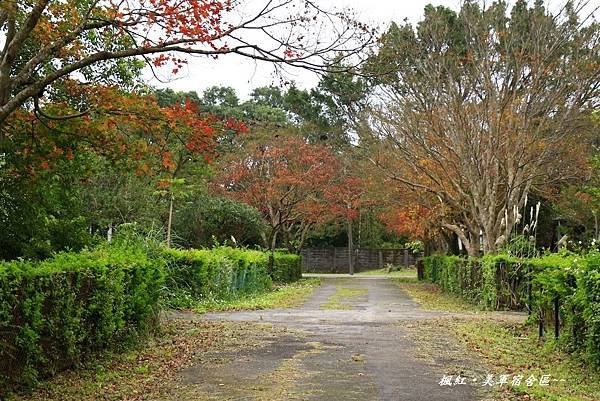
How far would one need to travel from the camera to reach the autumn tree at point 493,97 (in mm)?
19656

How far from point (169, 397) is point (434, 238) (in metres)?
32.4

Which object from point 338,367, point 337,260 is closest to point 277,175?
point 337,260

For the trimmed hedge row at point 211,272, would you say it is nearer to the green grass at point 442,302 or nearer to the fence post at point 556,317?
the green grass at point 442,302

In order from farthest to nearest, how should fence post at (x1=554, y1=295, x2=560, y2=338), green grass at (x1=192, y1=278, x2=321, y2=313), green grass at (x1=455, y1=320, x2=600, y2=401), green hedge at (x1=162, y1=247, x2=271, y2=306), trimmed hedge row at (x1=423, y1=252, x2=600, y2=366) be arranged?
green grass at (x1=192, y1=278, x2=321, y2=313)
green hedge at (x1=162, y1=247, x2=271, y2=306)
fence post at (x1=554, y1=295, x2=560, y2=338)
trimmed hedge row at (x1=423, y1=252, x2=600, y2=366)
green grass at (x1=455, y1=320, x2=600, y2=401)

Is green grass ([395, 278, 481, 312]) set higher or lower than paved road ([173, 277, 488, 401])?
higher

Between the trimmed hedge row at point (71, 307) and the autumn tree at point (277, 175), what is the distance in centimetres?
2117

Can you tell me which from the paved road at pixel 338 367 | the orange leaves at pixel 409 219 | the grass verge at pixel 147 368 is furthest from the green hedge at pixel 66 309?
→ the orange leaves at pixel 409 219

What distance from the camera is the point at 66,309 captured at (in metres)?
7.52

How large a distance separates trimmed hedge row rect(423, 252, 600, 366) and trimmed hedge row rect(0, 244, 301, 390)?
19.5 ft

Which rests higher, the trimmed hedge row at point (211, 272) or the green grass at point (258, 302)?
the trimmed hedge row at point (211, 272)

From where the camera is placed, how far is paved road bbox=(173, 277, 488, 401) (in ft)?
22.8

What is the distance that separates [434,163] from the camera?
76.1ft

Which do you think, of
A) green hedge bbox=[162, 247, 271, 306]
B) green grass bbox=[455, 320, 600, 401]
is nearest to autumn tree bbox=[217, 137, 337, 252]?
green hedge bbox=[162, 247, 271, 306]

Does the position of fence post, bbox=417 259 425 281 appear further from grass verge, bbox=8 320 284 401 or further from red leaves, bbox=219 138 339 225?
grass verge, bbox=8 320 284 401
